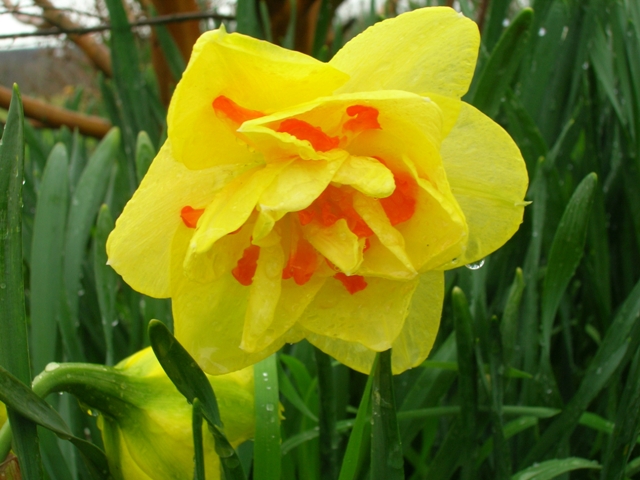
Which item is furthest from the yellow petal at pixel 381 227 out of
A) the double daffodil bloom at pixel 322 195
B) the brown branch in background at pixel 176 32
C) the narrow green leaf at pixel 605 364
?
the brown branch in background at pixel 176 32

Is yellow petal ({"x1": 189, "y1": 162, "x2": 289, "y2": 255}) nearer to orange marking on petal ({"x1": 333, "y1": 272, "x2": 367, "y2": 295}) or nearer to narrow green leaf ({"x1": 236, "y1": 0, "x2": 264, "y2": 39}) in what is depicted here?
orange marking on petal ({"x1": 333, "y1": 272, "x2": 367, "y2": 295})

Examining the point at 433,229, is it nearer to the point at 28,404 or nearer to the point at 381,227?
the point at 381,227

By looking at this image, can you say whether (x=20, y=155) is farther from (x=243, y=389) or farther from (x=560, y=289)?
(x=560, y=289)

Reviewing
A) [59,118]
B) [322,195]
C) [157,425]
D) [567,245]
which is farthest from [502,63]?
[59,118]

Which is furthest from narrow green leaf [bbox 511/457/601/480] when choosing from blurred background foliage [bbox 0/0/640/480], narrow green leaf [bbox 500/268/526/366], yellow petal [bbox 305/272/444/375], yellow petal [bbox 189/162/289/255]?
yellow petal [bbox 189/162/289/255]

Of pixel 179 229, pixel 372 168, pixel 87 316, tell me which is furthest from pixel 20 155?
pixel 87 316

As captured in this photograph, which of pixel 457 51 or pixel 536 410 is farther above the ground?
pixel 457 51
